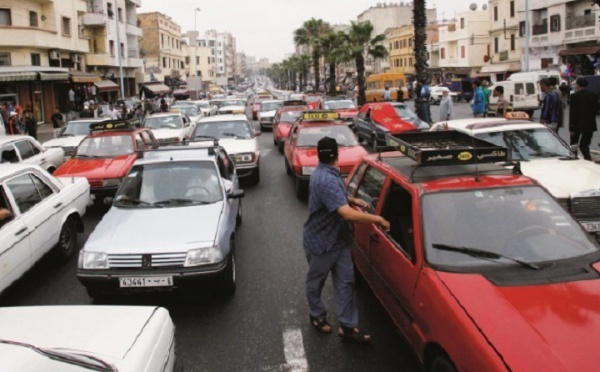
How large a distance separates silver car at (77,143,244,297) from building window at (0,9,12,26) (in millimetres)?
30081

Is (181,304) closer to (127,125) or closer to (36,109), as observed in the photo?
(127,125)

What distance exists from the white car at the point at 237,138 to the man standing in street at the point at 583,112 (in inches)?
261

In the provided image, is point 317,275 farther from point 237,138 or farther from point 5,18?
point 5,18

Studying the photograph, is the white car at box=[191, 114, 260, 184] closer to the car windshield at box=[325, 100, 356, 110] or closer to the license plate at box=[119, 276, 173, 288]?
the license plate at box=[119, 276, 173, 288]

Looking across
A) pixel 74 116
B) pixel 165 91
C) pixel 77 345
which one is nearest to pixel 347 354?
pixel 77 345

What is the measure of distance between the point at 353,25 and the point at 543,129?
36402 mm

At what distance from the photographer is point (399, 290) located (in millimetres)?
4473

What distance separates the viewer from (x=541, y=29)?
152 ft

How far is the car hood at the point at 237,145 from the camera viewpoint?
1295 centimetres

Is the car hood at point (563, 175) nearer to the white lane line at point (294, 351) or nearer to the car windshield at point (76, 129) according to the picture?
the white lane line at point (294, 351)

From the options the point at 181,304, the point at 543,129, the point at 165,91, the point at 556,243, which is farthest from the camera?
the point at 165,91

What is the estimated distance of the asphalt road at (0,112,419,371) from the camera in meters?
4.71

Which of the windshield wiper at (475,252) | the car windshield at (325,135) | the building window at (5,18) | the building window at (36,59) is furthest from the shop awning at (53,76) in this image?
the windshield wiper at (475,252)

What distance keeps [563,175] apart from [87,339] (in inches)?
250
